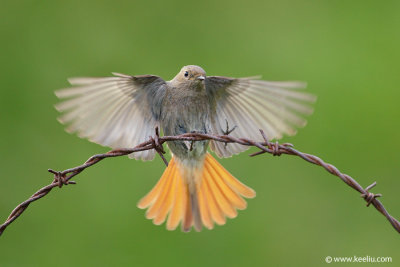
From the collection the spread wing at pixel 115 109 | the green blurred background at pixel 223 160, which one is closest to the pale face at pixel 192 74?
the spread wing at pixel 115 109

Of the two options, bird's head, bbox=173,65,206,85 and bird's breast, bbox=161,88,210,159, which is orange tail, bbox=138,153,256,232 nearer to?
bird's breast, bbox=161,88,210,159

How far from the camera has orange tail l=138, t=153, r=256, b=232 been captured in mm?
5316

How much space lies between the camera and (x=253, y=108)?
208 inches

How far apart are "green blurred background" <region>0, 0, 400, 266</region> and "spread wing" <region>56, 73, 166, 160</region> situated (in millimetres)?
2516

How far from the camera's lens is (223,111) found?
5.47 metres

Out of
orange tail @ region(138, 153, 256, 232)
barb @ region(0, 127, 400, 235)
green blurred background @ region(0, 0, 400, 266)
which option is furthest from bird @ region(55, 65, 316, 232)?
green blurred background @ region(0, 0, 400, 266)

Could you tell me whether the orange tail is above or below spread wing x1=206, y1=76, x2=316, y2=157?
below

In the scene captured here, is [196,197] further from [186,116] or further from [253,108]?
[253,108]

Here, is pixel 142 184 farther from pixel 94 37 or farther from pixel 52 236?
pixel 94 37

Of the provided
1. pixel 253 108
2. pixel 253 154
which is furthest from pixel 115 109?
pixel 253 154

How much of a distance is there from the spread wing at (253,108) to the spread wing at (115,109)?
464mm

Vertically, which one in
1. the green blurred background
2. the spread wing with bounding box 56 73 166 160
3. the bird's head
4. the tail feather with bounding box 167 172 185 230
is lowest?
the tail feather with bounding box 167 172 185 230

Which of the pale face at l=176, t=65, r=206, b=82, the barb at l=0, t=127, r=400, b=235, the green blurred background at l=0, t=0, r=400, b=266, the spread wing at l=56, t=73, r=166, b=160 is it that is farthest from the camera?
the green blurred background at l=0, t=0, r=400, b=266

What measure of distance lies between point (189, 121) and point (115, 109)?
1.96 ft
